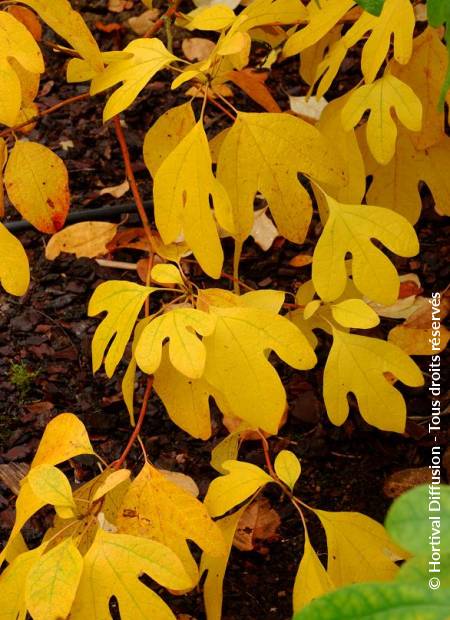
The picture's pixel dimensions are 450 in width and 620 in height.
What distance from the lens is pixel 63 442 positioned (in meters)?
1.11

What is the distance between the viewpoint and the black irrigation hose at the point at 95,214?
6.93 ft

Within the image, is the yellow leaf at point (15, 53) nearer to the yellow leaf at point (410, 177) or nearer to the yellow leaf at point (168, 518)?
the yellow leaf at point (168, 518)

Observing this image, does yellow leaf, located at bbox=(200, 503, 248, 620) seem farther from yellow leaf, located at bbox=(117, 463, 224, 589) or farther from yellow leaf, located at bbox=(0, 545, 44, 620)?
yellow leaf, located at bbox=(0, 545, 44, 620)

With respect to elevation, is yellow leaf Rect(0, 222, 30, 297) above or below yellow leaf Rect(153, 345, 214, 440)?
above

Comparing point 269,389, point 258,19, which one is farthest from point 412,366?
point 258,19

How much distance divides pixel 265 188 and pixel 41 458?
0.48 meters

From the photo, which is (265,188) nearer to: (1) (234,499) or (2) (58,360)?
(1) (234,499)

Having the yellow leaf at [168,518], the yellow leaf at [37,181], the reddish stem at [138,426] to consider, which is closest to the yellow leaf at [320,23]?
the yellow leaf at [37,181]

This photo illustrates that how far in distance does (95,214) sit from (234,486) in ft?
4.02

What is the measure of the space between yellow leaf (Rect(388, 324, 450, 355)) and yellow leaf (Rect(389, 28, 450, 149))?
0.46m

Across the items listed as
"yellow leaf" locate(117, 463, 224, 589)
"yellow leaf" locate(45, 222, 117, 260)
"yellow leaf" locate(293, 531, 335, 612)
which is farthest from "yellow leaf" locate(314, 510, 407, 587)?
"yellow leaf" locate(45, 222, 117, 260)

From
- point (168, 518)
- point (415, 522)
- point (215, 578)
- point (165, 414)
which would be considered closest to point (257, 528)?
point (165, 414)

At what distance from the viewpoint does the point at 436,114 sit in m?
1.31

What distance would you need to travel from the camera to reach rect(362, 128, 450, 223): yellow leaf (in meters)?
1.37
